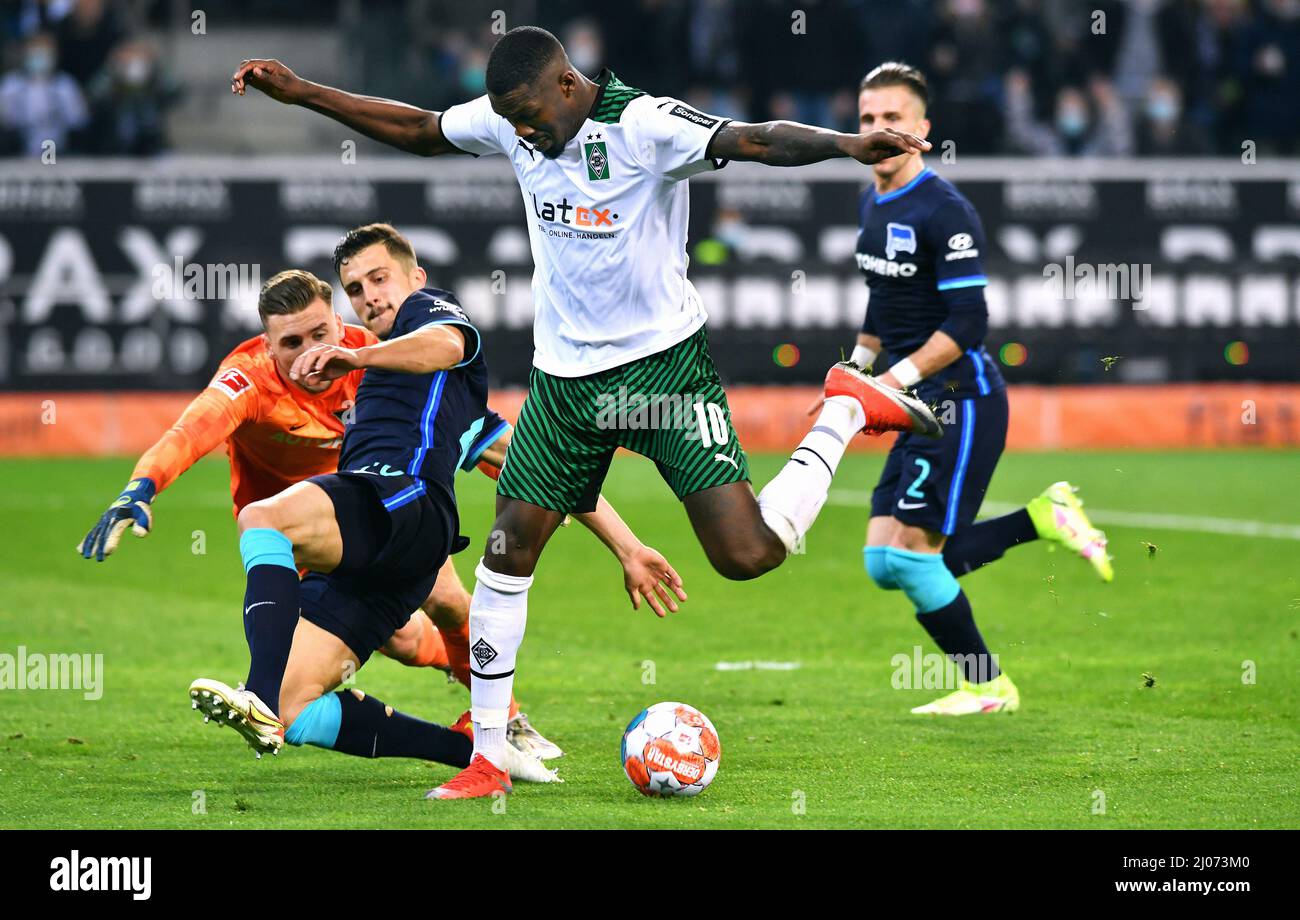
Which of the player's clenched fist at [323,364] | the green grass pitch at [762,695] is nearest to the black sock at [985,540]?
the green grass pitch at [762,695]

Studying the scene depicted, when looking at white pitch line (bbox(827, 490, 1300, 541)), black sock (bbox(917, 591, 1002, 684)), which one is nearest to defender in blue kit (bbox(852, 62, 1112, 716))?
black sock (bbox(917, 591, 1002, 684))

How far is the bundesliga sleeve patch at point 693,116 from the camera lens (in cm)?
565

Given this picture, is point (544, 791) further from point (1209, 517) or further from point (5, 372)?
point (5, 372)

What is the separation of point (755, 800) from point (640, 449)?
1.20 m

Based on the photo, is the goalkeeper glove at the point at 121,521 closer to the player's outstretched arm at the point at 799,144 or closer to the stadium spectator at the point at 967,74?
the player's outstretched arm at the point at 799,144

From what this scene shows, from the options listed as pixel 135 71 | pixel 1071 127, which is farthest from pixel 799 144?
pixel 1071 127

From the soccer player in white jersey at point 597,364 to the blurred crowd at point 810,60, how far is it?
15.9 metres

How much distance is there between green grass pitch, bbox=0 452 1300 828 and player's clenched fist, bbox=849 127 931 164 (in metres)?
1.93

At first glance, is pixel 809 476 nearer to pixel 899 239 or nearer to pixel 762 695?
pixel 899 239

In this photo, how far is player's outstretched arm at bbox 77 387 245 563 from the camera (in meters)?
5.54

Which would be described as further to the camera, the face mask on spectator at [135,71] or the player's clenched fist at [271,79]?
the face mask on spectator at [135,71]

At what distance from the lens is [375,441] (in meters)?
6.20

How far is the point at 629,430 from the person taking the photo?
19.6 ft

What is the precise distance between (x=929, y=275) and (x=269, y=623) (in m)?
3.41
